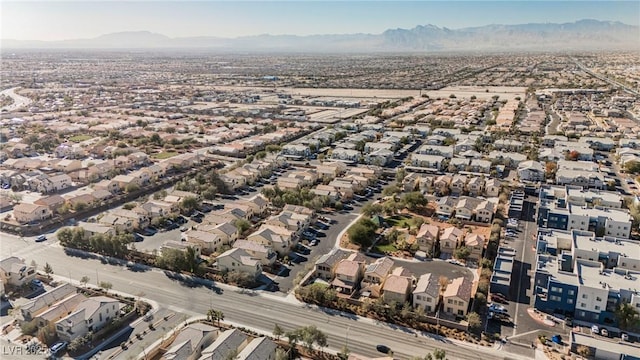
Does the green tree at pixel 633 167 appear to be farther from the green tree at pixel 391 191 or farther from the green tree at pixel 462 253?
the green tree at pixel 462 253

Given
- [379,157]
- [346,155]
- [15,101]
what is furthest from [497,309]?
[15,101]

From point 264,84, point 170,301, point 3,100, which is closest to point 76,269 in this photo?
point 170,301

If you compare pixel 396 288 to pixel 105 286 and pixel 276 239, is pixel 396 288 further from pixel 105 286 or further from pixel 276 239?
pixel 105 286

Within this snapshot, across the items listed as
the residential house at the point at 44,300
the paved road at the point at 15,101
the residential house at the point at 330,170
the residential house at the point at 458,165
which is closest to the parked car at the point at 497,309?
the residential house at the point at 44,300

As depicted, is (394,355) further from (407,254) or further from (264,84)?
(264,84)

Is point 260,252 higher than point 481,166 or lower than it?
lower

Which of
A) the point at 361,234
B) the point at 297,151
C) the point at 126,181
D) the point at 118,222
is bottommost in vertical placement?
the point at 118,222
